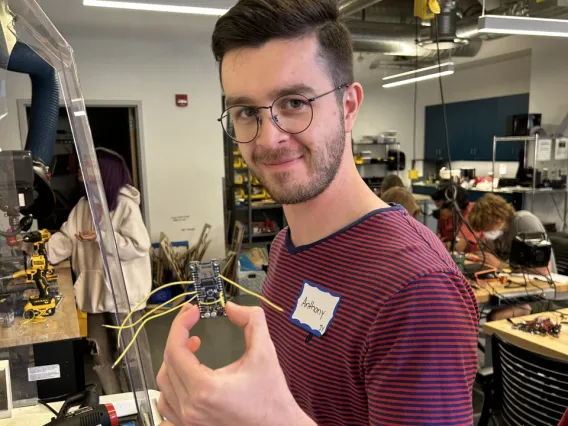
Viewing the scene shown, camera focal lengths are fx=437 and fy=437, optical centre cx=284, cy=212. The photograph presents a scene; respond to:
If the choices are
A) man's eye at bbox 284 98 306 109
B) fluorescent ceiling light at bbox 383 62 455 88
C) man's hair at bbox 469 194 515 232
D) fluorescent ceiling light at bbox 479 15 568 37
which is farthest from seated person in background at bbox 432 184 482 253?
man's eye at bbox 284 98 306 109

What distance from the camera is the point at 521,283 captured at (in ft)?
10.5

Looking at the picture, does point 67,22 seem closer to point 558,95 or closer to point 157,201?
point 157,201

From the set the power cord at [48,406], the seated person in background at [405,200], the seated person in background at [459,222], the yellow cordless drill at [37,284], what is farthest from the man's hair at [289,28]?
the seated person in background at [459,222]

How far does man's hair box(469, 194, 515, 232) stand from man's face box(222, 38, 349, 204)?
2.98m

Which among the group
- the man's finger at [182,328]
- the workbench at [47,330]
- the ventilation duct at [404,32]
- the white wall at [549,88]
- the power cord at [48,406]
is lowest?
the power cord at [48,406]

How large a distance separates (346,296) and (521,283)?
2.95 metres

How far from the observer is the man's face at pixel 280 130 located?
792mm

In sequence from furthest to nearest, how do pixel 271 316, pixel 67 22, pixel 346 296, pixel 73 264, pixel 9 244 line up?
1. pixel 67 22
2. pixel 73 264
3. pixel 9 244
4. pixel 271 316
5. pixel 346 296

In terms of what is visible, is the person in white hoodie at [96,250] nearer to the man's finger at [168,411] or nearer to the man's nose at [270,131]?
the man's nose at [270,131]

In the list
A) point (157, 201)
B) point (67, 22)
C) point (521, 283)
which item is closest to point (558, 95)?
point (521, 283)

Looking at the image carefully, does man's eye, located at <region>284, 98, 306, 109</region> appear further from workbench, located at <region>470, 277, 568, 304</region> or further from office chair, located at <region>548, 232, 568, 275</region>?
office chair, located at <region>548, 232, 568, 275</region>

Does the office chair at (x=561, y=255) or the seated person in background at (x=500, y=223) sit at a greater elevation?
the seated person in background at (x=500, y=223)

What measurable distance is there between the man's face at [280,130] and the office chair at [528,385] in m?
1.60

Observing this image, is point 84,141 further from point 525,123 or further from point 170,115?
point 525,123
